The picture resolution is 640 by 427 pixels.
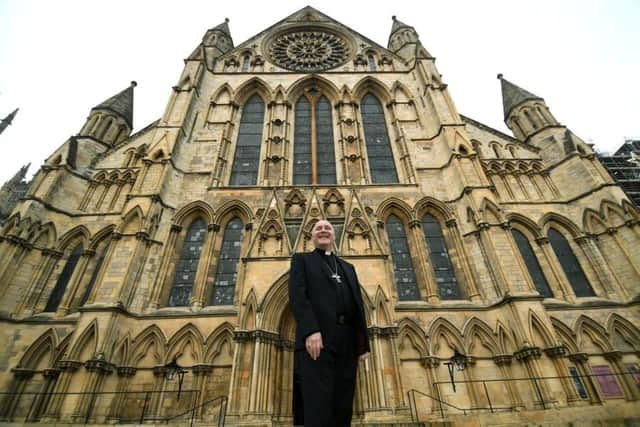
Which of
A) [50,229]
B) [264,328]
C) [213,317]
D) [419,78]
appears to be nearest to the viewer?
[264,328]

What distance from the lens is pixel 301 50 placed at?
18797 millimetres

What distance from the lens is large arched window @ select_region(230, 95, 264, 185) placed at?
514 inches

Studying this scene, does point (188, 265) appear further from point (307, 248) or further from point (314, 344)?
point (314, 344)

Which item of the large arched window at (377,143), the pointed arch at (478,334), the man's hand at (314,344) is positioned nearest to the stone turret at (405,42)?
the large arched window at (377,143)

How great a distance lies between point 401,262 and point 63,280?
11488mm

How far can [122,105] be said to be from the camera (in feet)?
54.5

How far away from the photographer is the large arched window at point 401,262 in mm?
10062

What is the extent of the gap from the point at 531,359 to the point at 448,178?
6.71 metres

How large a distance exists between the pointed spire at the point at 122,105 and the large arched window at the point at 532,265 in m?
19.0

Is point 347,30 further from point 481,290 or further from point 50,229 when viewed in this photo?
point 50,229

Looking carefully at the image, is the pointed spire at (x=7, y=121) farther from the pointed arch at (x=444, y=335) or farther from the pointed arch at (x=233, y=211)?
the pointed arch at (x=444, y=335)

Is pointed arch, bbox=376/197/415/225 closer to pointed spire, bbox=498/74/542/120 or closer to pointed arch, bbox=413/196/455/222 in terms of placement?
pointed arch, bbox=413/196/455/222

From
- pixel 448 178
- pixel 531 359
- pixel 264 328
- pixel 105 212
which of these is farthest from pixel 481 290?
pixel 105 212

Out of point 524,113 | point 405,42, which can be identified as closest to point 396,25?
point 405,42
